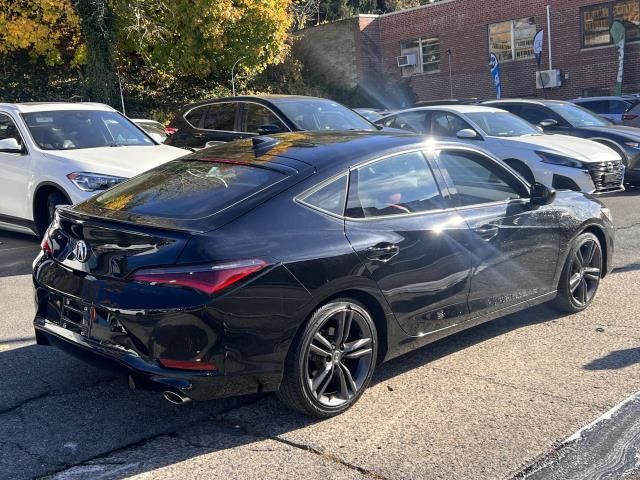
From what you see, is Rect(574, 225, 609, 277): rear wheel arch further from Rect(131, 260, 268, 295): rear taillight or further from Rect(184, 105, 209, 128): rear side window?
Rect(184, 105, 209, 128): rear side window

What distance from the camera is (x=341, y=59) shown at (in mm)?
34000

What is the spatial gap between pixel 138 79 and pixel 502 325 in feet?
76.0

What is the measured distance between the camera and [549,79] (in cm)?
2848

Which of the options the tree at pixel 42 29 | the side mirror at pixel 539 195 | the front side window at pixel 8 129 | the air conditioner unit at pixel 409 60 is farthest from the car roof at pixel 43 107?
the air conditioner unit at pixel 409 60

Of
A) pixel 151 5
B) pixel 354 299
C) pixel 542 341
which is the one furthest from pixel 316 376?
pixel 151 5

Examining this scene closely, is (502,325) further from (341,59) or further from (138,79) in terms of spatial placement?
(341,59)

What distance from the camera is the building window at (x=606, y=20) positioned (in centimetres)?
2672

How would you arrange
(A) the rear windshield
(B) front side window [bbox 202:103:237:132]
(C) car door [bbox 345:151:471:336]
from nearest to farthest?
(A) the rear windshield
(C) car door [bbox 345:151:471:336]
(B) front side window [bbox 202:103:237:132]

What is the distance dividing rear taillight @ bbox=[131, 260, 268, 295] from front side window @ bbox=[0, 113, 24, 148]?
6.01 metres

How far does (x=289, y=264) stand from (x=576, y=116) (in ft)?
38.5

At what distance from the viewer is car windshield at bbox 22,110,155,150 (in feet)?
30.1

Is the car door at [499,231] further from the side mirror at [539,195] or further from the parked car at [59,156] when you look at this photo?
the parked car at [59,156]

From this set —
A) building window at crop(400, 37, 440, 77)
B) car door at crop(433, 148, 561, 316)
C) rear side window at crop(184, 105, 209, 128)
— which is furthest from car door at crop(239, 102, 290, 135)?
building window at crop(400, 37, 440, 77)

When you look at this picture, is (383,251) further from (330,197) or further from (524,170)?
(524,170)
